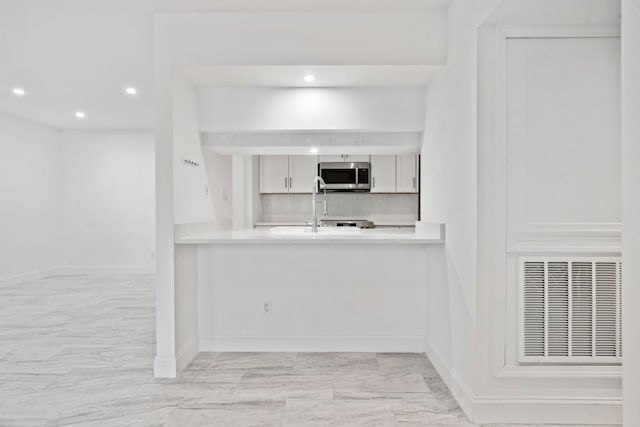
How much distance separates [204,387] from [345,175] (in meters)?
3.12

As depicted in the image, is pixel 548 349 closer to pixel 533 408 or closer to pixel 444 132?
pixel 533 408

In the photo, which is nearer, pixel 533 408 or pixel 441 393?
pixel 533 408

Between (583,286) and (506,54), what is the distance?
1.27m

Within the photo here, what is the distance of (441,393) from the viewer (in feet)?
8.65

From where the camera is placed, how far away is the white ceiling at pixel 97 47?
8.99ft

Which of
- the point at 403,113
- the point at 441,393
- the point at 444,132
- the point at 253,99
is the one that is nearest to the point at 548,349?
the point at 441,393

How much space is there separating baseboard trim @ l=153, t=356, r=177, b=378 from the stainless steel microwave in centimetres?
282

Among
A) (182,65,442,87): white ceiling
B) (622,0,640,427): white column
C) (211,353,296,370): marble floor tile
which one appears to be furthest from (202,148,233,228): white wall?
(622,0,640,427): white column

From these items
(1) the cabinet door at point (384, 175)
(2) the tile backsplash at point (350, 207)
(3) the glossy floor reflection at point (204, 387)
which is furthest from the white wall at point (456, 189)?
(2) the tile backsplash at point (350, 207)

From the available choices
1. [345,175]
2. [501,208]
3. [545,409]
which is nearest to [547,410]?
[545,409]

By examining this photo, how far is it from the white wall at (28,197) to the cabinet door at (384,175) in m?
5.17

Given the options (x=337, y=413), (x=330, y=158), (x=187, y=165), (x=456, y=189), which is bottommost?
(x=337, y=413)

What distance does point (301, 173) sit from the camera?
18.0ft

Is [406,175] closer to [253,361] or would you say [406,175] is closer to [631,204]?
[253,361]
